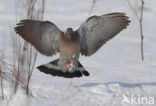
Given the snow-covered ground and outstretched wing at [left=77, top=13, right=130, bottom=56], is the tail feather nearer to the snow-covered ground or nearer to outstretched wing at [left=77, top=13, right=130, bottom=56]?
the snow-covered ground

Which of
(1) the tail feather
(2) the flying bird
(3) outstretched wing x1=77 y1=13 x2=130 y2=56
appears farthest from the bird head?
Answer: (1) the tail feather

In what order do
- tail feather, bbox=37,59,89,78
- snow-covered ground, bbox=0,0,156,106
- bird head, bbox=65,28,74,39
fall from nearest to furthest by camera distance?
snow-covered ground, bbox=0,0,156,106
bird head, bbox=65,28,74,39
tail feather, bbox=37,59,89,78

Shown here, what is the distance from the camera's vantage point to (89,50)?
5.51 m

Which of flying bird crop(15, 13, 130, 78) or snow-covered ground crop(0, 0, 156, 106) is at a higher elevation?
flying bird crop(15, 13, 130, 78)

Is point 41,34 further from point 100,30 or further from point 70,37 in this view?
point 100,30

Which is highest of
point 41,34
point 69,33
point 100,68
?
point 69,33

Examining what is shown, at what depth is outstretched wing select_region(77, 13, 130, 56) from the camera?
5371 mm

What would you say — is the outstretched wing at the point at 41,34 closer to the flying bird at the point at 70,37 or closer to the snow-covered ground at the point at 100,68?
the flying bird at the point at 70,37

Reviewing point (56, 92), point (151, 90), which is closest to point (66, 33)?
point (56, 92)

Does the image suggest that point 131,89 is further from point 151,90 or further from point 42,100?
point 42,100

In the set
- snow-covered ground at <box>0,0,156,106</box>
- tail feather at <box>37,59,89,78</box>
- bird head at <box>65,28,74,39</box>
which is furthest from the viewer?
tail feather at <box>37,59,89,78</box>

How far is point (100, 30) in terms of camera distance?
5.50m

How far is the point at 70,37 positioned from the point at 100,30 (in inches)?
18.0

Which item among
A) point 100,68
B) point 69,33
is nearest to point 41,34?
point 69,33
